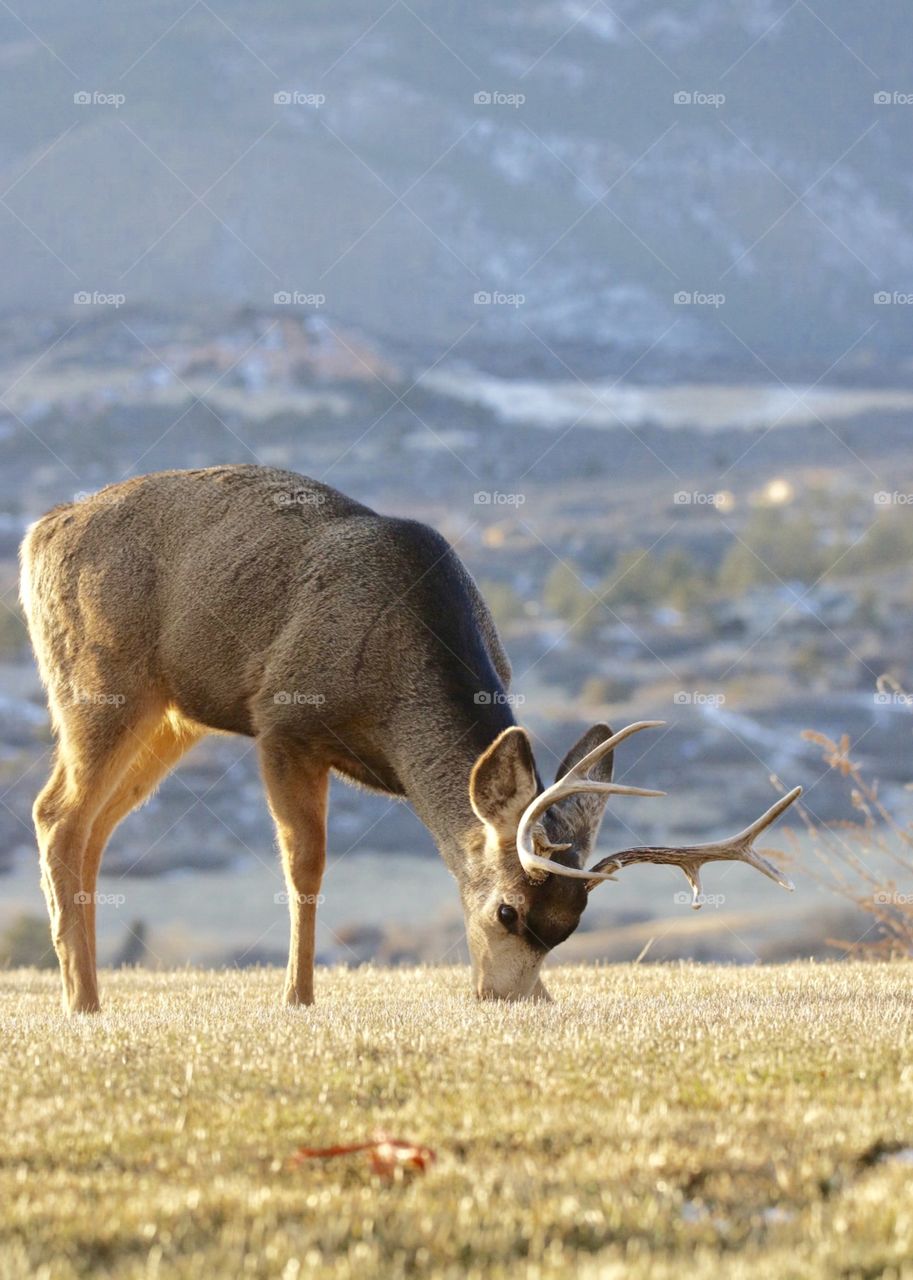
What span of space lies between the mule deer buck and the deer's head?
3cm

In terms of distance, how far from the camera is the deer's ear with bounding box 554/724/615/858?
8406 mm

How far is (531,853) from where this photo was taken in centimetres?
799

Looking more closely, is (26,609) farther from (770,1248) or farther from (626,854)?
(770,1248)

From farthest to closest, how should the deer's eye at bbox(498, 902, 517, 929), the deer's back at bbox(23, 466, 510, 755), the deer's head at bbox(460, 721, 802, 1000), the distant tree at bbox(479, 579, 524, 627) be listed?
the distant tree at bbox(479, 579, 524, 627)
the deer's back at bbox(23, 466, 510, 755)
the deer's eye at bbox(498, 902, 517, 929)
the deer's head at bbox(460, 721, 802, 1000)

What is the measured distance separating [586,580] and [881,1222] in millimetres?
68809

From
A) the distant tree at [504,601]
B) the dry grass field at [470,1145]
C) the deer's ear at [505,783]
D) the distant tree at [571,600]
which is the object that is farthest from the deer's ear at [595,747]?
the distant tree at [571,600]

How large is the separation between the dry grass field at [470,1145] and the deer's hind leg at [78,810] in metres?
1.93

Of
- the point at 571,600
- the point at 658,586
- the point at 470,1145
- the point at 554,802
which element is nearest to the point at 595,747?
the point at 554,802

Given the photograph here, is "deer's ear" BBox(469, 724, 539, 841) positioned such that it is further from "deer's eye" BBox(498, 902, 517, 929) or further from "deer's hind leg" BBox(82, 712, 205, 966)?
"deer's hind leg" BBox(82, 712, 205, 966)

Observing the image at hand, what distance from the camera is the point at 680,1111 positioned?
534 centimetres

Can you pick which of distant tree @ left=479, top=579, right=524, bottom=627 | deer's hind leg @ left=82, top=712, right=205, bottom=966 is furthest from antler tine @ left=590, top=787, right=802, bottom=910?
distant tree @ left=479, top=579, right=524, bottom=627

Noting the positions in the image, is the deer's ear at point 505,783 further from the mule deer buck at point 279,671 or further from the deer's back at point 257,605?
the deer's back at point 257,605

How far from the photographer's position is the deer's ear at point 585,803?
8406 millimetres

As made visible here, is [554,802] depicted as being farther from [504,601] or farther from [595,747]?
[504,601]
